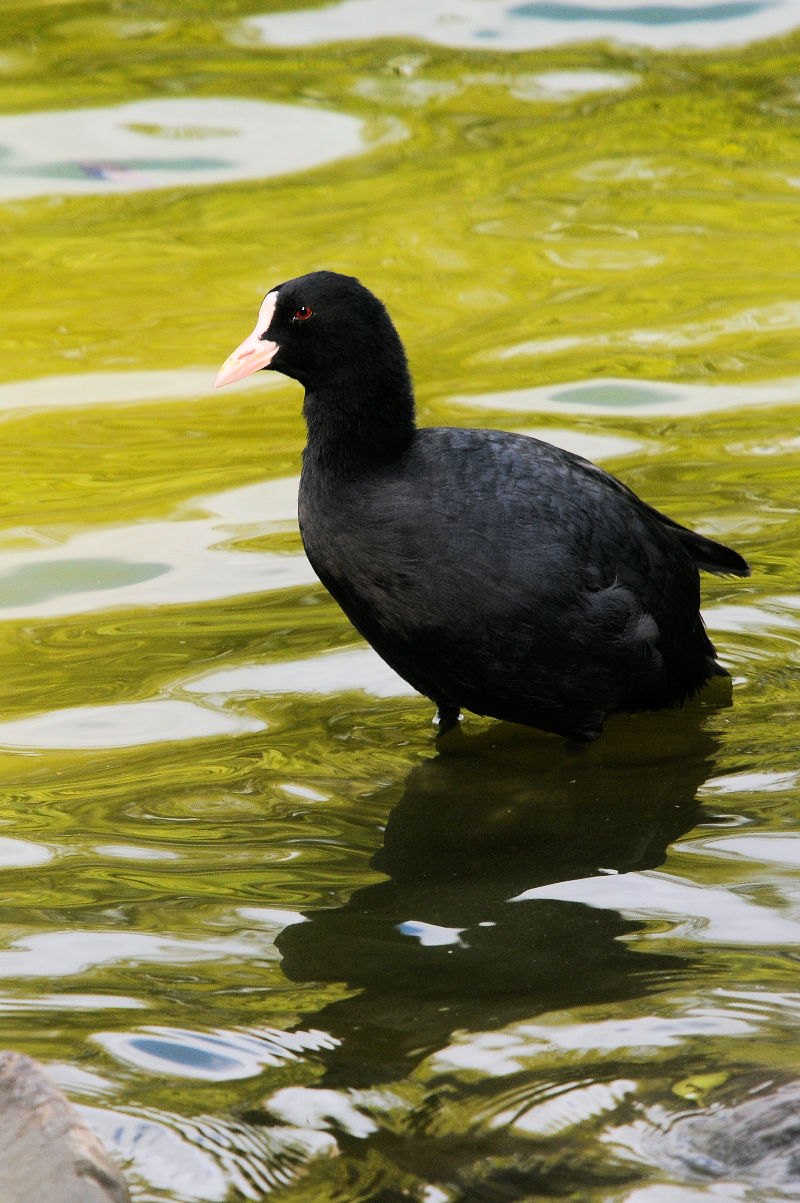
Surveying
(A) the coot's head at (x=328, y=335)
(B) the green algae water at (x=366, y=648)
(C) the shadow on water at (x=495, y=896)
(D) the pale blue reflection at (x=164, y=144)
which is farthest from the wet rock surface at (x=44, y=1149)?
(D) the pale blue reflection at (x=164, y=144)

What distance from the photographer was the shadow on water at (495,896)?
325cm

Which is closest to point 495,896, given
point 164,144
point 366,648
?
point 366,648

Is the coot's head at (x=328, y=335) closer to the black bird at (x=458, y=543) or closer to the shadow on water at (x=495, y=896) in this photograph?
the black bird at (x=458, y=543)

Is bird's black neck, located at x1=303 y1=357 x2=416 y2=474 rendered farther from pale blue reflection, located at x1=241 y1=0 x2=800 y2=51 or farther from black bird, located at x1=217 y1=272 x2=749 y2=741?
pale blue reflection, located at x1=241 y1=0 x2=800 y2=51

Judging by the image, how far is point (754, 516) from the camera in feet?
20.2

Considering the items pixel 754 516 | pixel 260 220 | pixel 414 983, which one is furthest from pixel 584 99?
pixel 414 983

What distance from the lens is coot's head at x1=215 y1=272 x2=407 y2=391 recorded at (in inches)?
175

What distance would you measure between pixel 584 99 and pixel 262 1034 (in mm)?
8000

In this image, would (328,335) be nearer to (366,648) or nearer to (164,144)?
(366,648)

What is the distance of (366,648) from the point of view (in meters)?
5.38

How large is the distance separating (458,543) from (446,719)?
83cm

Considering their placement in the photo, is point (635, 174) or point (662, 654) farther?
point (635, 174)

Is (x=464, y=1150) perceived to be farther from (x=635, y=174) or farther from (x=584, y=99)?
(x=584, y=99)

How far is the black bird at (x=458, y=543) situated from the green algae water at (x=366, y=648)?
0.34m
